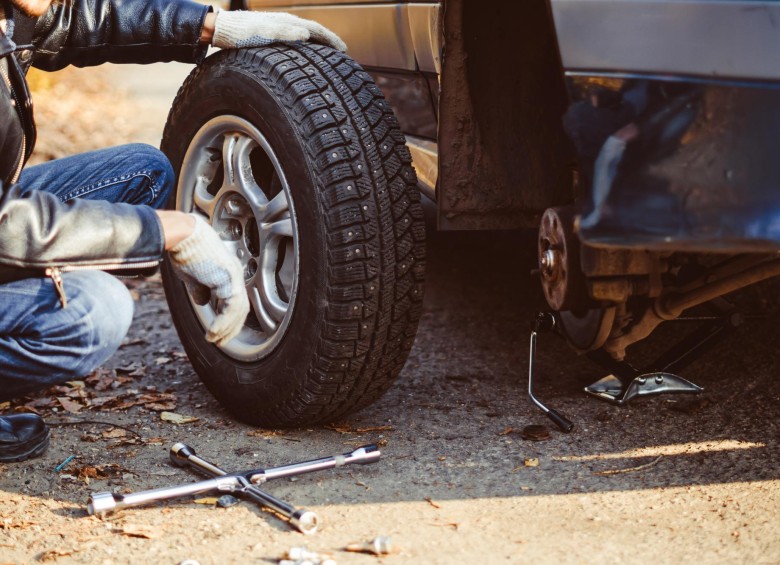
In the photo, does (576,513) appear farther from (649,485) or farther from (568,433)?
(568,433)

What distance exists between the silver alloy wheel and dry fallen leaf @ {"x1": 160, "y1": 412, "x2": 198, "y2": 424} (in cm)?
23

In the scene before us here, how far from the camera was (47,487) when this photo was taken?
2.38m

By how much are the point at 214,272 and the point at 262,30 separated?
2.90ft

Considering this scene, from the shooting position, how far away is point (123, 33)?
2.81m

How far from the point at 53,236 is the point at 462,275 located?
2.47m

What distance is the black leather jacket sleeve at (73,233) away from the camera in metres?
1.95

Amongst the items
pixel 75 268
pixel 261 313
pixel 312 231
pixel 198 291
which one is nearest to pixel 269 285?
pixel 261 313

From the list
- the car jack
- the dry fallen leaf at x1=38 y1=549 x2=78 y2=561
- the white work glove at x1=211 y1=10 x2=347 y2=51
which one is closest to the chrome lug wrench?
the dry fallen leaf at x1=38 y1=549 x2=78 y2=561

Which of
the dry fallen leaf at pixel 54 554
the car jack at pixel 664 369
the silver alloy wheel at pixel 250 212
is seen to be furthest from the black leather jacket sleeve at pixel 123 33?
the car jack at pixel 664 369

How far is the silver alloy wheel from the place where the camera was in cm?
262

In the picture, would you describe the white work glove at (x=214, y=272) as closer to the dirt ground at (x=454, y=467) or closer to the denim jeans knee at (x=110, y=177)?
the dirt ground at (x=454, y=467)

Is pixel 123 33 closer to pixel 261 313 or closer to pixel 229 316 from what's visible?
pixel 261 313

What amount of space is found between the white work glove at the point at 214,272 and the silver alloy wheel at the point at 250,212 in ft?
1.14

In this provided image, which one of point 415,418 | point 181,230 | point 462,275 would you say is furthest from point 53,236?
point 462,275
